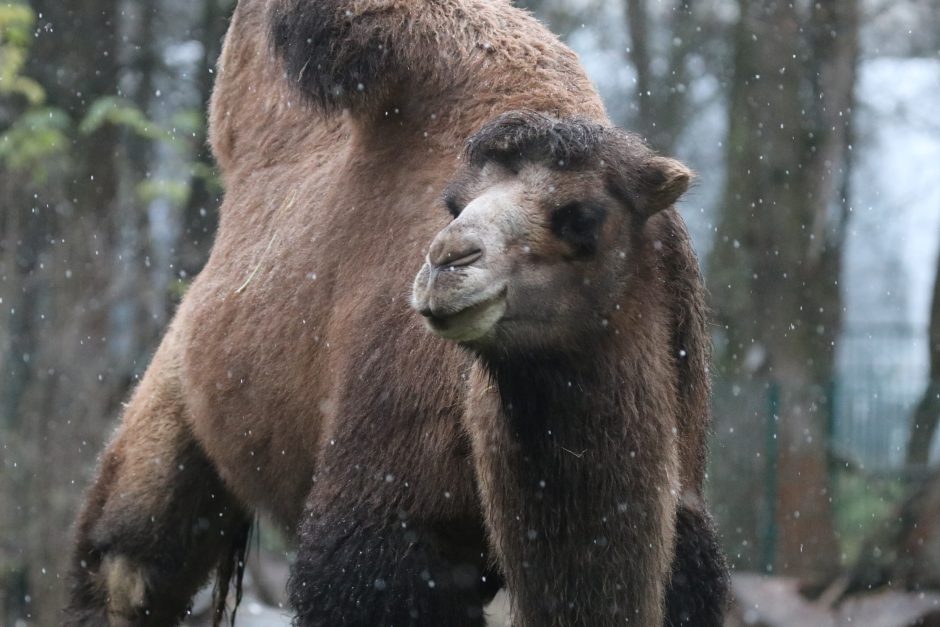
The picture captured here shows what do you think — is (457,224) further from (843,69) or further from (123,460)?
A: (843,69)

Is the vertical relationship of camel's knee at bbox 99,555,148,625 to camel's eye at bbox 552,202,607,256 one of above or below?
below

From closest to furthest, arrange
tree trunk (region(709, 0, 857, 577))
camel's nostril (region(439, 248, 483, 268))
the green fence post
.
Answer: camel's nostril (region(439, 248, 483, 268)) < the green fence post < tree trunk (region(709, 0, 857, 577))

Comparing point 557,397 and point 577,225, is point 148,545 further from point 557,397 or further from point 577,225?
point 577,225

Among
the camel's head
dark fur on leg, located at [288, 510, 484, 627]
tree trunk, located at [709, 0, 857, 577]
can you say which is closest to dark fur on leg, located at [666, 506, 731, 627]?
dark fur on leg, located at [288, 510, 484, 627]

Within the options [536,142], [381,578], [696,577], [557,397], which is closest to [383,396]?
[381,578]

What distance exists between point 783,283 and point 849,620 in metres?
4.16

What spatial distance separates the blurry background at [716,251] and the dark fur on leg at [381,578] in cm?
518

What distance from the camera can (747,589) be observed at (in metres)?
8.65

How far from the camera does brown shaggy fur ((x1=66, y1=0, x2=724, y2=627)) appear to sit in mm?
3221

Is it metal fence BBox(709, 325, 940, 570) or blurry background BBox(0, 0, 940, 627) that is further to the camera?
metal fence BBox(709, 325, 940, 570)

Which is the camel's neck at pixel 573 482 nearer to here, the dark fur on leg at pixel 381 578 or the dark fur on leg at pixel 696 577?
the dark fur on leg at pixel 381 578

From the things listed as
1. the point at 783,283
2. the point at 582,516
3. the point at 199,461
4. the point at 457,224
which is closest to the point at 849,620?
the point at 783,283

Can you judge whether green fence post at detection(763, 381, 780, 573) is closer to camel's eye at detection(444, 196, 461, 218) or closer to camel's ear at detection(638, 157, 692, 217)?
camel's ear at detection(638, 157, 692, 217)

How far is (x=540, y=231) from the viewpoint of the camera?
3092 millimetres
